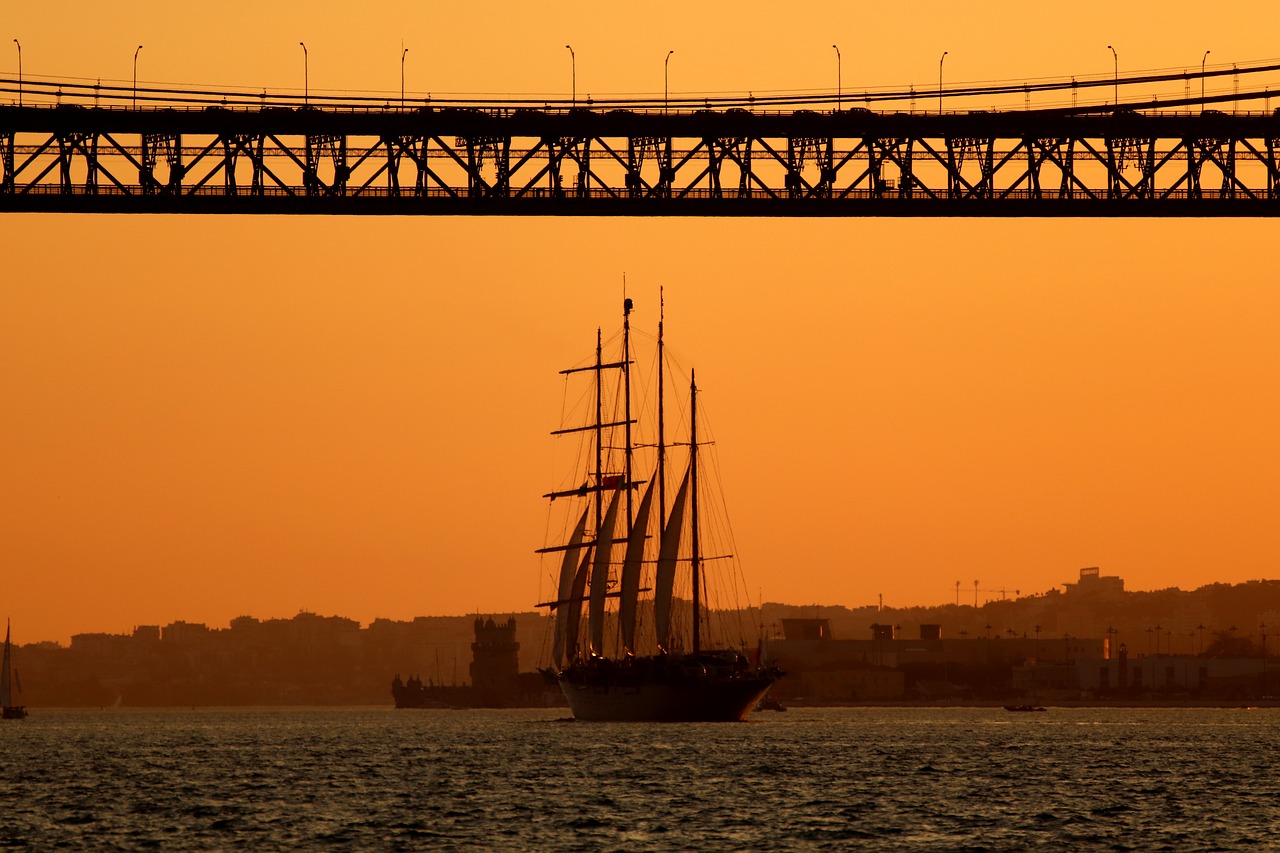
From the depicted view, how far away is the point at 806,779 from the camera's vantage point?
275ft

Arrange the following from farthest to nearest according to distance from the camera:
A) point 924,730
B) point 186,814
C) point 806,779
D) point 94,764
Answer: point 924,730 < point 94,764 < point 806,779 < point 186,814

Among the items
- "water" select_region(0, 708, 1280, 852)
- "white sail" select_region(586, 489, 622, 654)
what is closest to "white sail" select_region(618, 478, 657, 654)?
"white sail" select_region(586, 489, 622, 654)

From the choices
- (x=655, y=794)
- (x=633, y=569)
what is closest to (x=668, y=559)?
(x=633, y=569)

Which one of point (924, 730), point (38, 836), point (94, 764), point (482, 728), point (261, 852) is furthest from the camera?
point (482, 728)

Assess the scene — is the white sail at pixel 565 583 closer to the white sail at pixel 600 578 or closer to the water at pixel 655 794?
the white sail at pixel 600 578

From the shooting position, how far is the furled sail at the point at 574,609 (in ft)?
483

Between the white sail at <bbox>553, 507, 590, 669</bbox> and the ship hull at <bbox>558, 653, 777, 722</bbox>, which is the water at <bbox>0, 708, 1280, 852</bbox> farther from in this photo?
the white sail at <bbox>553, 507, 590, 669</bbox>

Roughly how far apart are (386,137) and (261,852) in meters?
36.2

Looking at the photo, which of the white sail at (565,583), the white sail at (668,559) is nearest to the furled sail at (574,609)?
the white sail at (565,583)

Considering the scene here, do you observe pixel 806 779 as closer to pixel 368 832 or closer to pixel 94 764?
pixel 368 832

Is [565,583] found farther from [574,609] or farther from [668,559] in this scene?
[668,559]

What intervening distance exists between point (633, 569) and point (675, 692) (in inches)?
326

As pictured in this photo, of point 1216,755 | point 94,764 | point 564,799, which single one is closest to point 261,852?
point 564,799

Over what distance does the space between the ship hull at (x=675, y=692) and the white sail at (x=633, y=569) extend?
2872 millimetres
